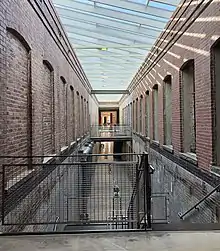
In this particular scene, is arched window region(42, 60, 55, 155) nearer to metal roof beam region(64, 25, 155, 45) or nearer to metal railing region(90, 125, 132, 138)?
metal roof beam region(64, 25, 155, 45)

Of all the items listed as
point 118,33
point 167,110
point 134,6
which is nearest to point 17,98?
point 134,6

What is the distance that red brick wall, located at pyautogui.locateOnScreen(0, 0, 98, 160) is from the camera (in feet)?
13.7

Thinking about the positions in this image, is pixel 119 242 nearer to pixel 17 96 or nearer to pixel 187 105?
pixel 17 96

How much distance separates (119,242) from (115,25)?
7237 mm

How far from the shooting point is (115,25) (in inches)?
372

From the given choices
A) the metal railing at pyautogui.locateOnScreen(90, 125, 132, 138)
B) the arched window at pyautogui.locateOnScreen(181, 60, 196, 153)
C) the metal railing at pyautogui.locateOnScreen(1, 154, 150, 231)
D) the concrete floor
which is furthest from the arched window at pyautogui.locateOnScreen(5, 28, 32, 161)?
the metal railing at pyautogui.locateOnScreen(90, 125, 132, 138)

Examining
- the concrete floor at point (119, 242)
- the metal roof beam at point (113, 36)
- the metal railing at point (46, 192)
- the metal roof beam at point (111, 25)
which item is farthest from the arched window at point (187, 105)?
the concrete floor at point (119, 242)

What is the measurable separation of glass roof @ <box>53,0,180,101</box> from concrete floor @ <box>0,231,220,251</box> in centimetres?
551

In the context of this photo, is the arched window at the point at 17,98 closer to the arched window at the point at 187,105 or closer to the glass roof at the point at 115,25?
the glass roof at the point at 115,25

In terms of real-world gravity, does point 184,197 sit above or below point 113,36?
below

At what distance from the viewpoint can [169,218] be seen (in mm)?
8578

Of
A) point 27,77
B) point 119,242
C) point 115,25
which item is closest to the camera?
point 119,242

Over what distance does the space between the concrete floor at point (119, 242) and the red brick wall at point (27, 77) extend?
1.15 meters

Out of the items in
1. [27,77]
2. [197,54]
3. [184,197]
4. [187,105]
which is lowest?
[184,197]
